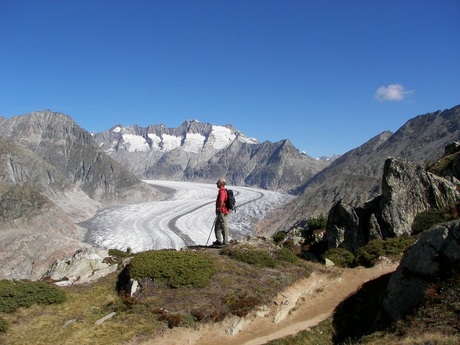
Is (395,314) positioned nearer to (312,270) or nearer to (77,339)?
(312,270)

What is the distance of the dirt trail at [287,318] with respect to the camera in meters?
14.9

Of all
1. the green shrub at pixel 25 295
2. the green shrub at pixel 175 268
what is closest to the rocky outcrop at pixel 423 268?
the green shrub at pixel 175 268

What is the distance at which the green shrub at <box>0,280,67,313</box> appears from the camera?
54.6ft

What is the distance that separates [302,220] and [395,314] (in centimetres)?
12051

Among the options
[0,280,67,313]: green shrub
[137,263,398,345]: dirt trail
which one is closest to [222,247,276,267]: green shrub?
[137,263,398,345]: dirt trail

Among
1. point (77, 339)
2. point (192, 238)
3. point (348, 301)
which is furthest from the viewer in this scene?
point (192, 238)

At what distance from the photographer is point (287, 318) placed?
16.7 m

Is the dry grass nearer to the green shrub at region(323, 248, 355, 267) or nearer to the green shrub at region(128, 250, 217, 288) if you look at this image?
the green shrub at region(128, 250, 217, 288)

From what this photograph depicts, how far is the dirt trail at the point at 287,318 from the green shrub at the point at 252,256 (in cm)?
220

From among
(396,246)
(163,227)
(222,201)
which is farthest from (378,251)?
→ (163,227)

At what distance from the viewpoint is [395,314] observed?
13289mm

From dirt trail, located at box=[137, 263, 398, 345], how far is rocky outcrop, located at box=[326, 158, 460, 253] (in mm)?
9805

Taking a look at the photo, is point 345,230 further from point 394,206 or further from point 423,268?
point 423,268

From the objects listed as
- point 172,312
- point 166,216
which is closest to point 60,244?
point 166,216
